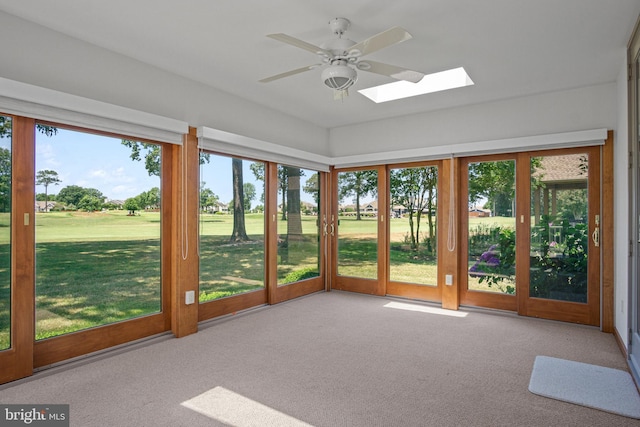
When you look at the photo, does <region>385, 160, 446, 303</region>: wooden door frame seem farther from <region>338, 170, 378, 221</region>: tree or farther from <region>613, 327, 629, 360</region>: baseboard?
<region>613, 327, 629, 360</region>: baseboard

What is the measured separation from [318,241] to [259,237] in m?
1.24

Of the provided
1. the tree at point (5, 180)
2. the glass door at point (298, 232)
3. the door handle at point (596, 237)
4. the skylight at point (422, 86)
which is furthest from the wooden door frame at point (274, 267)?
the door handle at point (596, 237)

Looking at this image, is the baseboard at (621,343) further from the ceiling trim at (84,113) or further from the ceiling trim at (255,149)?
the ceiling trim at (84,113)

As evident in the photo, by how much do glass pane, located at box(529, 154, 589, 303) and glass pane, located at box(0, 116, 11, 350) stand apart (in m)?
4.84

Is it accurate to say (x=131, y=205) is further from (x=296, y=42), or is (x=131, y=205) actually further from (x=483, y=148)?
(x=483, y=148)

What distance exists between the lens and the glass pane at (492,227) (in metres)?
4.32

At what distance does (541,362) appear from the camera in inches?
115

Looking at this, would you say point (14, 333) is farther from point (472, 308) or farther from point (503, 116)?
point (503, 116)

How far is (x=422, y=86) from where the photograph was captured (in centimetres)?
402

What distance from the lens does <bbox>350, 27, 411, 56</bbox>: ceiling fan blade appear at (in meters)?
2.07

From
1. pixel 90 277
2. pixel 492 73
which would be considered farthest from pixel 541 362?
pixel 90 277

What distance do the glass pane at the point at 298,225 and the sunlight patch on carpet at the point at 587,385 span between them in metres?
3.06

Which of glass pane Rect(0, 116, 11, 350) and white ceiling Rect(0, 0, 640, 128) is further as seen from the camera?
glass pane Rect(0, 116, 11, 350)

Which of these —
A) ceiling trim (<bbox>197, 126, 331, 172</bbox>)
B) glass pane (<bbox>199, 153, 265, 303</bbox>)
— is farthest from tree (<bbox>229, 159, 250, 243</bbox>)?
ceiling trim (<bbox>197, 126, 331, 172</bbox>)
